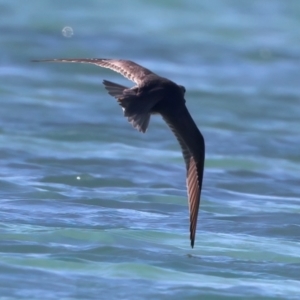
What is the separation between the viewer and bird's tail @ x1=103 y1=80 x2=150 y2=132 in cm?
555

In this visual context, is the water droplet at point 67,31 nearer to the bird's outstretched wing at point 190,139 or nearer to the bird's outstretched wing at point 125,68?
the bird's outstretched wing at point 125,68

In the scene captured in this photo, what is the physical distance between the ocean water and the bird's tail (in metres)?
0.83

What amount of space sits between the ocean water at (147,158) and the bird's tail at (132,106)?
2.72ft

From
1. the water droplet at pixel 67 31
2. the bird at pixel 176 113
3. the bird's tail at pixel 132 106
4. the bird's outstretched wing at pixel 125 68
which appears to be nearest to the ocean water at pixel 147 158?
the water droplet at pixel 67 31

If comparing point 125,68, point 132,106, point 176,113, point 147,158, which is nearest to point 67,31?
point 147,158

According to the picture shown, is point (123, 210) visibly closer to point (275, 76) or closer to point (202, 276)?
point (202, 276)

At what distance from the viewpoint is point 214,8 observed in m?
17.5

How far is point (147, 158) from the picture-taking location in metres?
9.30

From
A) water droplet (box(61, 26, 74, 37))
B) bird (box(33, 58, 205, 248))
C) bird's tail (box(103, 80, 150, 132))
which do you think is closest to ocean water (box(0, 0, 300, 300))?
water droplet (box(61, 26, 74, 37))

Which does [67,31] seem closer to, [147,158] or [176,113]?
[147,158]

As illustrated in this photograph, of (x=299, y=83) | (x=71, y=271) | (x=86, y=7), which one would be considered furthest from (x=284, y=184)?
(x=86, y=7)

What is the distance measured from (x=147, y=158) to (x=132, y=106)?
3642 mm

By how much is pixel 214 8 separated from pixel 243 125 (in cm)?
677

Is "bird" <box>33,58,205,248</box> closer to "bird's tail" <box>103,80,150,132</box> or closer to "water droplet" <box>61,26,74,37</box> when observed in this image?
"bird's tail" <box>103,80,150,132</box>
